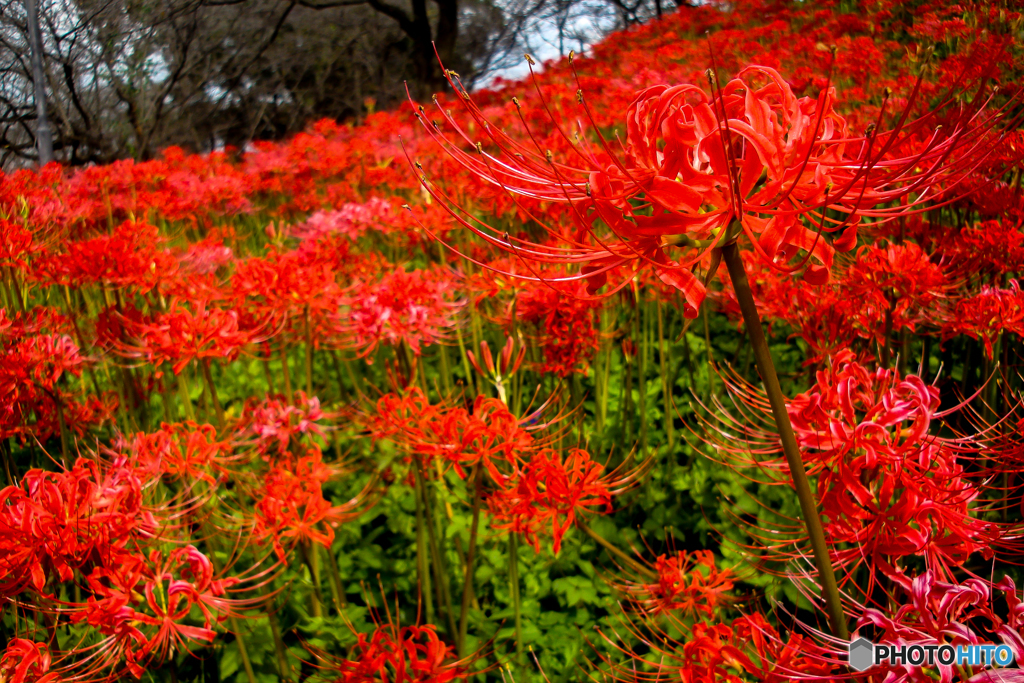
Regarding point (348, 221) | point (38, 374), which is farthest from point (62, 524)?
point (348, 221)

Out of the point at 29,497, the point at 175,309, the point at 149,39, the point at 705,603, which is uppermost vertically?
the point at 149,39

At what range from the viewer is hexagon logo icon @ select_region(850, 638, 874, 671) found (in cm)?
83

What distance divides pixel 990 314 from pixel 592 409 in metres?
1.59

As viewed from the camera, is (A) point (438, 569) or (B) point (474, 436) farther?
(A) point (438, 569)

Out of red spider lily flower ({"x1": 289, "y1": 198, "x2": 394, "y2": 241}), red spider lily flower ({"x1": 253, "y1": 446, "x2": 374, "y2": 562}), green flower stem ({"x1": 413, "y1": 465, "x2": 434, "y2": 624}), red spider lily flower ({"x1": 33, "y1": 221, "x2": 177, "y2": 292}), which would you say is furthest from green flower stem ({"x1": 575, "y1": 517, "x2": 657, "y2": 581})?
red spider lily flower ({"x1": 289, "y1": 198, "x2": 394, "y2": 241})

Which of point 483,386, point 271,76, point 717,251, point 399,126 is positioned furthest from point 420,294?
point 399,126

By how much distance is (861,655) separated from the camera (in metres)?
0.84

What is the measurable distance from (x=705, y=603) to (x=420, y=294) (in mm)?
1294

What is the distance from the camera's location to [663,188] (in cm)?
68

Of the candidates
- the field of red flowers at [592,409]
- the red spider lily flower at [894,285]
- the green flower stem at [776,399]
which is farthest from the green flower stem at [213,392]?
the red spider lily flower at [894,285]

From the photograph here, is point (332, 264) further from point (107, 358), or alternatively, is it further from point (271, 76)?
point (271, 76)

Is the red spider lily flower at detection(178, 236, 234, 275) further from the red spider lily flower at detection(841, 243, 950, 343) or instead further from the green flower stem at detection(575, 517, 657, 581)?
the red spider lily flower at detection(841, 243, 950, 343)

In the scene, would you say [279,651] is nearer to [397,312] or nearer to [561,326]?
[397,312]

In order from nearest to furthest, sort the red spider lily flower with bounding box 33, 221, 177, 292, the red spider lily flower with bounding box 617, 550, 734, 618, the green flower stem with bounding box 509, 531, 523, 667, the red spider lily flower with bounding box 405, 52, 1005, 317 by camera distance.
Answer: the red spider lily flower with bounding box 405, 52, 1005, 317
the red spider lily flower with bounding box 617, 550, 734, 618
the green flower stem with bounding box 509, 531, 523, 667
the red spider lily flower with bounding box 33, 221, 177, 292
